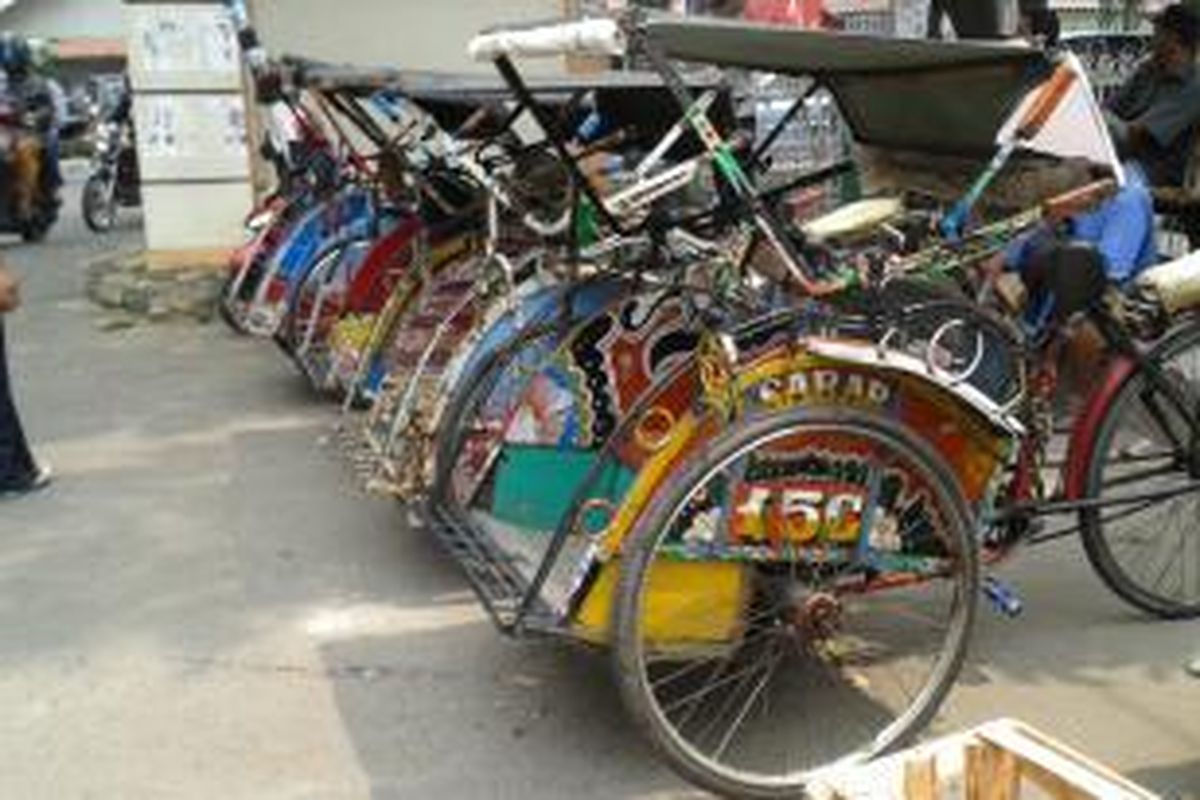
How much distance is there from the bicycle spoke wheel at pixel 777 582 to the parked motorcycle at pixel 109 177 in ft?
39.9

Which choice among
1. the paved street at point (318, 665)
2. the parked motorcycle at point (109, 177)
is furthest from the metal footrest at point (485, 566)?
the parked motorcycle at point (109, 177)

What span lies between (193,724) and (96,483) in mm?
2510

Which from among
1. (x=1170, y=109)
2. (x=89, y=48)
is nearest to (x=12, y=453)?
(x=1170, y=109)

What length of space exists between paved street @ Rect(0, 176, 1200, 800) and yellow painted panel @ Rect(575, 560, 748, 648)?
38 cm

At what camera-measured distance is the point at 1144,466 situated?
185 inches

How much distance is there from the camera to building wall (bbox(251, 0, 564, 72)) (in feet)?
33.3

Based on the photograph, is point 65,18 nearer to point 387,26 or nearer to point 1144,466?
point 387,26

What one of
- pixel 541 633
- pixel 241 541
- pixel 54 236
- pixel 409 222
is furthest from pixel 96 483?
pixel 54 236

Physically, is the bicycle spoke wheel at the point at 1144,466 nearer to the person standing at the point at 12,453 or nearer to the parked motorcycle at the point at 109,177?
the person standing at the point at 12,453

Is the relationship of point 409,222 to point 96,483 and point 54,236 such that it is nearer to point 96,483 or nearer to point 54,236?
point 96,483

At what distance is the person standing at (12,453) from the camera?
6.25 meters

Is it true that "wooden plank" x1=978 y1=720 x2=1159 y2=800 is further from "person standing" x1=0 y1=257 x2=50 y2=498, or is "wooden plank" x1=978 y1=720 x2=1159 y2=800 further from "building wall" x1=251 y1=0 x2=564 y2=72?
"building wall" x1=251 y1=0 x2=564 y2=72

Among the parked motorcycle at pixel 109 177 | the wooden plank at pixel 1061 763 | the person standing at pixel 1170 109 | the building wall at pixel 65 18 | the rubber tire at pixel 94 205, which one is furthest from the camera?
the building wall at pixel 65 18

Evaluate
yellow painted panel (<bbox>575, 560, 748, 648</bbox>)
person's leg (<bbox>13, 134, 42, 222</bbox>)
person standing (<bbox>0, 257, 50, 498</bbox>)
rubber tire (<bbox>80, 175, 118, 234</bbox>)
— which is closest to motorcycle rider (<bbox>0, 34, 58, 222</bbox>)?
person's leg (<bbox>13, 134, 42, 222</bbox>)
